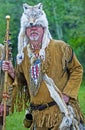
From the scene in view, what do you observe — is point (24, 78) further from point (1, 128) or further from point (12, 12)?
point (12, 12)

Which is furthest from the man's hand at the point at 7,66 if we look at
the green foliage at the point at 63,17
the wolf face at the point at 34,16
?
the green foliage at the point at 63,17

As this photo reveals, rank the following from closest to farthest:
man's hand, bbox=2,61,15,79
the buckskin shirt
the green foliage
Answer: the buckskin shirt < man's hand, bbox=2,61,15,79 < the green foliage

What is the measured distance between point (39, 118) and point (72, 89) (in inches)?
18.0

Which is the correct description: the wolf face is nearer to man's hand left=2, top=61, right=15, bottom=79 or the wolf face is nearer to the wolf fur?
the wolf fur

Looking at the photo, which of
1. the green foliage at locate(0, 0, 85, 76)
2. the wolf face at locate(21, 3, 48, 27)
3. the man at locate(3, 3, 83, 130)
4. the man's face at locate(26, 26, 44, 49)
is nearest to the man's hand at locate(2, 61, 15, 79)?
the man at locate(3, 3, 83, 130)

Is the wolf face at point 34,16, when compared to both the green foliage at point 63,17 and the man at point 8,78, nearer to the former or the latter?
the man at point 8,78

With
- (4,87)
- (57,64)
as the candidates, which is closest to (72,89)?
(57,64)

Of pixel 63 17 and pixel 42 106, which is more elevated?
pixel 63 17

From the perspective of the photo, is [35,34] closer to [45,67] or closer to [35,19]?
Answer: [35,19]

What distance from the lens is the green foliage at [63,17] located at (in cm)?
2622

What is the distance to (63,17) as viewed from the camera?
1266 inches

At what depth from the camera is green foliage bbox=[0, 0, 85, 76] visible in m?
26.2

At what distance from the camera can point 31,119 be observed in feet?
19.7

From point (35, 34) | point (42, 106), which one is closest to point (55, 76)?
point (42, 106)
